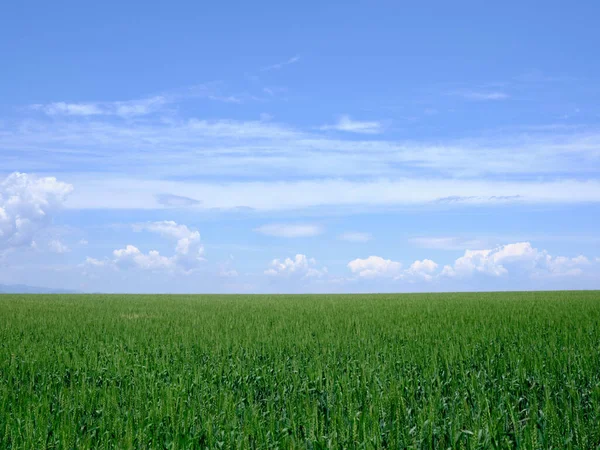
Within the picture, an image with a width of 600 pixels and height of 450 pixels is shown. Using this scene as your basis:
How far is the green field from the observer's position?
5.85 m

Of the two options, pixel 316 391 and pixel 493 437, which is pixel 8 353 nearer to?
pixel 316 391

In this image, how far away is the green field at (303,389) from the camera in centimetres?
585

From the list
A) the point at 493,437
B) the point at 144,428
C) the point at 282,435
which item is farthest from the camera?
the point at 144,428

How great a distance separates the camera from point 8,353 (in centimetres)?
1224

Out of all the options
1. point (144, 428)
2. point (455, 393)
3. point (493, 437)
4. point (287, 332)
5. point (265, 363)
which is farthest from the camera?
point (287, 332)

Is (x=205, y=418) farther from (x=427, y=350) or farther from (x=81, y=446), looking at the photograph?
(x=427, y=350)

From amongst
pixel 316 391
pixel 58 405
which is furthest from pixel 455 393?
pixel 58 405

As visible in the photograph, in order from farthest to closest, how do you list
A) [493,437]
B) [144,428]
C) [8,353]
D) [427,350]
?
[8,353] → [427,350] → [144,428] → [493,437]

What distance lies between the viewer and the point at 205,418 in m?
6.43

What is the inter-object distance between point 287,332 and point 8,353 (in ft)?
22.4

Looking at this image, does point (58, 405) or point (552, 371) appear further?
point (552, 371)

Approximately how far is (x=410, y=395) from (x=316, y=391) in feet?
4.62

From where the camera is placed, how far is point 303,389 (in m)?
7.84

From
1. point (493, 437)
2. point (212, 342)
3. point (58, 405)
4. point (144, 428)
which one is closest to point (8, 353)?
point (212, 342)
